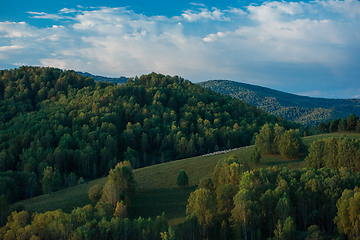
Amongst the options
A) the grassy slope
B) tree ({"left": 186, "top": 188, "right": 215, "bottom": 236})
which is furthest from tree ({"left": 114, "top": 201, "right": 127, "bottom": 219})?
tree ({"left": 186, "top": 188, "right": 215, "bottom": 236})

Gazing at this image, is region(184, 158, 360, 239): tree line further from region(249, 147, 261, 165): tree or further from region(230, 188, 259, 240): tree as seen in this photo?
region(249, 147, 261, 165): tree

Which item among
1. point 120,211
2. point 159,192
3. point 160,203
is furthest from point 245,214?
point 159,192

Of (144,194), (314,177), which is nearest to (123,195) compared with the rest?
(144,194)

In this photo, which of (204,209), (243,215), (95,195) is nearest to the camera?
(243,215)

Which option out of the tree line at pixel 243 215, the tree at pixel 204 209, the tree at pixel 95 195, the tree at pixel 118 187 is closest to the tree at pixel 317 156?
the tree line at pixel 243 215

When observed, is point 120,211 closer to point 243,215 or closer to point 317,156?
point 243,215

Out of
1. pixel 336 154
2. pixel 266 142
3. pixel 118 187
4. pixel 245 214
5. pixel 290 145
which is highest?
pixel 266 142

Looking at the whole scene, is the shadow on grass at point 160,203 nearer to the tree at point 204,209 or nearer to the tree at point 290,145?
the tree at point 204,209
